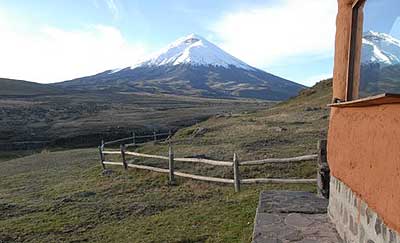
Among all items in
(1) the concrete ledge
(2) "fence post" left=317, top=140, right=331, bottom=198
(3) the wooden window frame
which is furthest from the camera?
(2) "fence post" left=317, top=140, right=331, bottom=198

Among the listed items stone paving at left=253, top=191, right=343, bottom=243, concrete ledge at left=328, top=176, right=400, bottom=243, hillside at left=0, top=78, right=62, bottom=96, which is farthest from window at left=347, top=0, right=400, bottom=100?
hillside at left=0, top=78, right=62, bottom=96

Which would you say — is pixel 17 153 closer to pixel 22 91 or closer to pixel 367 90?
pixel 367 90

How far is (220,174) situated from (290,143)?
4.75 metres

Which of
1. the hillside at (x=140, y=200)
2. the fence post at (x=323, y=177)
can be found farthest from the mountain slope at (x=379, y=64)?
the hillside at (x=140, y=200)

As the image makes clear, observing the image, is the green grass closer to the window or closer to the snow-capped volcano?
the window

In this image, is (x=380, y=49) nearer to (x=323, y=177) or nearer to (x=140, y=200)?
(x=323, y=177)

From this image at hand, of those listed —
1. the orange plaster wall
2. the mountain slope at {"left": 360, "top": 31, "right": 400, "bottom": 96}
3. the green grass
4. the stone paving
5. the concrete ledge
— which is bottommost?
the green grass

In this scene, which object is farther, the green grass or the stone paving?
the green grass

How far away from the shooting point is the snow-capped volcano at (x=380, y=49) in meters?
4.04

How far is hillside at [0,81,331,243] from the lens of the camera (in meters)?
8.84

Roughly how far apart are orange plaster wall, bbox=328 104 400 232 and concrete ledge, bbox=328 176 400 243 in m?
0.09

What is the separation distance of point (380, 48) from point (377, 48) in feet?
0.29

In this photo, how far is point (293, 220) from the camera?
249 inches

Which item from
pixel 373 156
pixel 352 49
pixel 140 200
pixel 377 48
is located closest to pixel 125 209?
pixel 140 200
